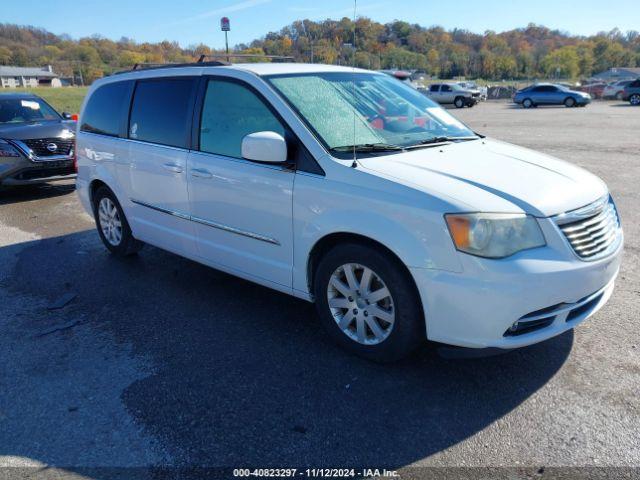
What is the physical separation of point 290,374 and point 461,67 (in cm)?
11482

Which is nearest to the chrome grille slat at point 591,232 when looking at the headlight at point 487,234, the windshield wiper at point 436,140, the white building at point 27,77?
the headlight at point 487,234

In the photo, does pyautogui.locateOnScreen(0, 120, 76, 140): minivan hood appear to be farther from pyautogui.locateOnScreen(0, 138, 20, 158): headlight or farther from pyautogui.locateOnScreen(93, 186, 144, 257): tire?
pyautogui.locateOnScreen(93, 186, 144, 257): tire

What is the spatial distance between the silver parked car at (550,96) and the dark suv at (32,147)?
33.4 metres

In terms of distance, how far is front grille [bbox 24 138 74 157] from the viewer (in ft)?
29.7

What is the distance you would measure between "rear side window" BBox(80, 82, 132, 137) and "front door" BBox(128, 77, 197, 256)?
0.22 meters

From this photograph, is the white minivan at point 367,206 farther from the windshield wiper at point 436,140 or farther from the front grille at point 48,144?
the front grille at point 48,144

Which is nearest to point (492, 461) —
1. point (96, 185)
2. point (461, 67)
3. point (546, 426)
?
point (546, 426)

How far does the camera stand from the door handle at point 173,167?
4496mm

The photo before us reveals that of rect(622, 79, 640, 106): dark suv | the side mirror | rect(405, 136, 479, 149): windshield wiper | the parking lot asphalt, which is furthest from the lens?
rect(622, 79, 640, 106): dark suv

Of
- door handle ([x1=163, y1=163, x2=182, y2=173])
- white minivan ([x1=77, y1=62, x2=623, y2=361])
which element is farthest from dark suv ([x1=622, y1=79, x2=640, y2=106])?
door handle ([x1=163, y1=163, x2=182, y2=173])

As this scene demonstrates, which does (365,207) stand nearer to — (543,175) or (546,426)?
(543,175)

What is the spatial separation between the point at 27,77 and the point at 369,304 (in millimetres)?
131693

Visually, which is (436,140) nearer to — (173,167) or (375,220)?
(375,220)

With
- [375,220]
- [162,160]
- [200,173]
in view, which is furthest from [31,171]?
[375,220]
